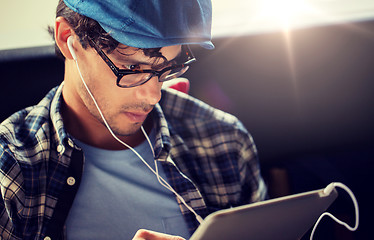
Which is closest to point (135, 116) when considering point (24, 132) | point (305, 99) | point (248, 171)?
point (24, 132)

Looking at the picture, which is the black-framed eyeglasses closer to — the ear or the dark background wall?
the ear

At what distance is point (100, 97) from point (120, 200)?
32cm

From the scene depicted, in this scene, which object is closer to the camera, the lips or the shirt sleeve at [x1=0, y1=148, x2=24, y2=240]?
the shirt sleeve at [x1=0, y1=148, x2=24, y2=240]

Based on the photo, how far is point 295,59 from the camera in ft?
4.57

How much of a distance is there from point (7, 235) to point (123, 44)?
58 centimetres

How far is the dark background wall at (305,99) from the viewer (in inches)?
52.6

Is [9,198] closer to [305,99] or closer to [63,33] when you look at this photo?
[63,33]

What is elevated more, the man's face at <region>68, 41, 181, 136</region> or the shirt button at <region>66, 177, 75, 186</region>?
the man's face at <region>68, 41, 181, 136</region>

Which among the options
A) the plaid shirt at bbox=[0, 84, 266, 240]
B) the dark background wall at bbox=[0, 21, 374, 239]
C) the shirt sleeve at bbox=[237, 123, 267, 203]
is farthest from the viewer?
the dark background wall at bbox=[0, 21, 374, 239]

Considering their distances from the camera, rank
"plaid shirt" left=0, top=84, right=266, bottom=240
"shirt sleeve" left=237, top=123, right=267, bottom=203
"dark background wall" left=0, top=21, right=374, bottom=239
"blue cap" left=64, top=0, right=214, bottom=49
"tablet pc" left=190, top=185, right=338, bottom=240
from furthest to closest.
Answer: "dark background wall" left=0, top=21, right=374, bottom=239
"shirt sleeve" left=237, top=123, right=267, bottom=203
"plaid shirt" left=0, top=84, right=266, bottom=240
"blue cap" left=64, top=0, right=214, bottom=49
"tablet pc" left=190, top=185, right=338, bottom=240

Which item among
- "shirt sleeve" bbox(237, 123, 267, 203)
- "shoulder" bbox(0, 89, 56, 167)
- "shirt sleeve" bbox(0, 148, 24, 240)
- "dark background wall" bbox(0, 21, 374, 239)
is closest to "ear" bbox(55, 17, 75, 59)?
"shoulder" bbox(0, 89, 56, 167)

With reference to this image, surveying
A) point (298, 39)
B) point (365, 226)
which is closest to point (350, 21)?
point (298, 39)

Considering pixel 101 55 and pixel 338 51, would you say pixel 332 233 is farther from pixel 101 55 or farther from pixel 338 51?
pixel 101 55

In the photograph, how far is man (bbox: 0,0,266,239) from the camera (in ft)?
2.67
